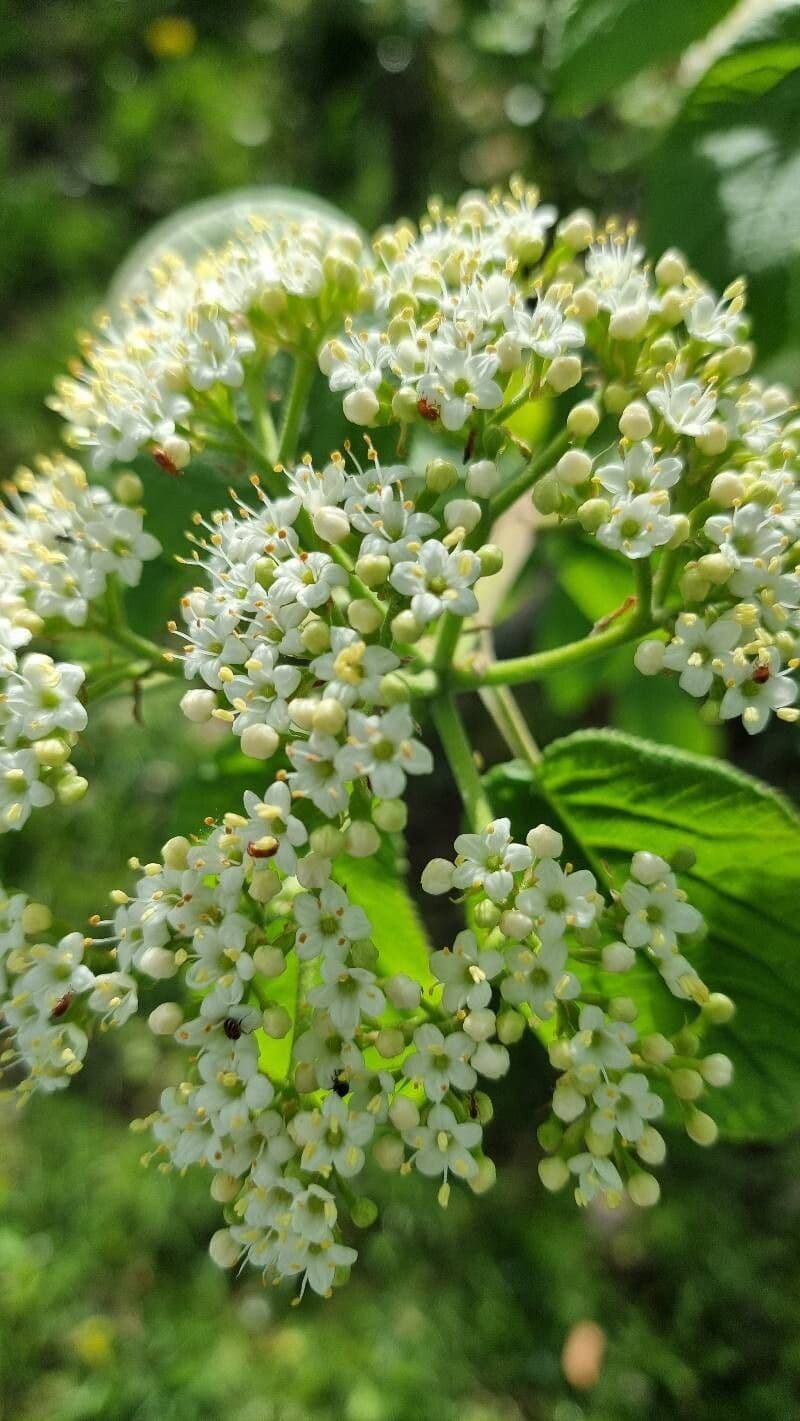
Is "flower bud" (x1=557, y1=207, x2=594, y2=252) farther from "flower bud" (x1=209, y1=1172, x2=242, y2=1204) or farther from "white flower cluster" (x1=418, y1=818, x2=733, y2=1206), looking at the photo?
"flower bud" (x1=209, y1=1172, x2=242, y2=1204)

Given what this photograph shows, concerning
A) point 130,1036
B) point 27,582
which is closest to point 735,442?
point 27,582

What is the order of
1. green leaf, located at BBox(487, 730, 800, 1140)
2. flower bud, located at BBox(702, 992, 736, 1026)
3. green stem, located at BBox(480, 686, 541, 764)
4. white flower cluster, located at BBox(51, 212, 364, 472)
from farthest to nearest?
green stem, located at BBox(480, 686, 541, 764) < white flower cluster, located at BBox(51, 212, 364, 472) < green leaf, located at BBox(487, 730, 800, 1140) < flower bud, located at BBox(702, 992, 736, 1026)

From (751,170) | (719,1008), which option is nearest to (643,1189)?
(719,1008)

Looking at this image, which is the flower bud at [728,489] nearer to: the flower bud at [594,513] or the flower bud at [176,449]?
the flower bud at [594,513]

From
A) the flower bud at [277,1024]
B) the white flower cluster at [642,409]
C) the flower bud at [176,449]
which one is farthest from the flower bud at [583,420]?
the flower bud at [277,1024]

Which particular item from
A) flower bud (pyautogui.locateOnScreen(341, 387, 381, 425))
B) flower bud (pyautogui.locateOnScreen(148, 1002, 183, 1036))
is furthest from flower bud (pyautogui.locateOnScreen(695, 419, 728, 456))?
flower bud (pyautogui.locateOnScreen(148, 1002, 183, 1036))
